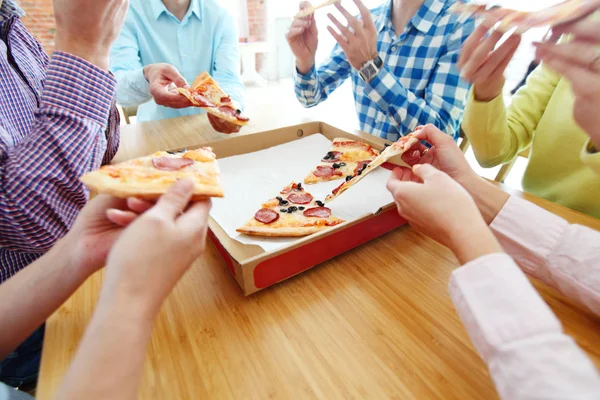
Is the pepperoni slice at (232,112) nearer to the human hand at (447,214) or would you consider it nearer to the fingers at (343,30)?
the fingers at (343,30)

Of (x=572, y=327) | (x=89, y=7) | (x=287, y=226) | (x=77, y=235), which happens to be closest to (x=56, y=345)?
(x=77, y=235)

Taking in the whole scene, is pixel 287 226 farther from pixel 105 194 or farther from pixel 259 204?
pixel 105 194

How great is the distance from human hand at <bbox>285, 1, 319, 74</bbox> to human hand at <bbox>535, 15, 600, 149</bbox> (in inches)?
49.8

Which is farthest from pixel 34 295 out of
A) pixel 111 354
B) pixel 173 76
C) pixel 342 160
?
pixel 173 76

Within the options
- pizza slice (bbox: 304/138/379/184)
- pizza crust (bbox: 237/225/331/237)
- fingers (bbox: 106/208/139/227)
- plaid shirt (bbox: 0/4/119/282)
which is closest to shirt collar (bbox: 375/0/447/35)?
pizza slice (bbox: 304/138/379/184)

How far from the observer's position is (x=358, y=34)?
1521mm

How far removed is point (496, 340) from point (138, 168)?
3.16ft

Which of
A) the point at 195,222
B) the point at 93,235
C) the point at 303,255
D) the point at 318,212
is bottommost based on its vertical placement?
the point at 318,212

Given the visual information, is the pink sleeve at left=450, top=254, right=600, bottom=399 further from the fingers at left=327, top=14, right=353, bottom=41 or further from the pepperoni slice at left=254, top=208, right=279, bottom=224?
the fingers at left=327, top=14, right=353, bottom=41

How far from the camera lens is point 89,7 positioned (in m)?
0.89

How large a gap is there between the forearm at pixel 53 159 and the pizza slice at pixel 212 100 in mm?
806

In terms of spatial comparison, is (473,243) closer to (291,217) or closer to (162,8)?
(291,217)

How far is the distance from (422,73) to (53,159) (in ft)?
5.86

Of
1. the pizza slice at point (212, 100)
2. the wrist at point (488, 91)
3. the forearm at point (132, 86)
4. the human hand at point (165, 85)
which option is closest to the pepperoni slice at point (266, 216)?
the pizza slice at point (212, 100)
